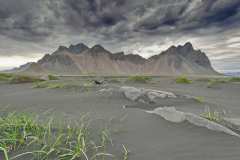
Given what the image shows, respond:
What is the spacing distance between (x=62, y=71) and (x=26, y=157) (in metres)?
202

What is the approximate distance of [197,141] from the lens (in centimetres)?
251

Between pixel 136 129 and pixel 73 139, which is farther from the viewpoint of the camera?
pixel 136 129

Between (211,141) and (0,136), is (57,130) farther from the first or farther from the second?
(211,141)

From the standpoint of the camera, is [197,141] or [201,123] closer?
[197,141]

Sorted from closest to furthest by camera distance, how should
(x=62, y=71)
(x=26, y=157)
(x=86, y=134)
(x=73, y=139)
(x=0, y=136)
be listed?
(x=26, y=157)
(x=0, y=136)
(x=73, y=139)
(x=86, y=134)
(x=62, y=71)

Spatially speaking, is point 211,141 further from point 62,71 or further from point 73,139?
point 62,71

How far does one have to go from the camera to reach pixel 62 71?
194500 mm

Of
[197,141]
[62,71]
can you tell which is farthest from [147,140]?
[62,71]

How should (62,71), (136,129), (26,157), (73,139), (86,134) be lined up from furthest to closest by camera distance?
(62,71) < (136,129) < (86,134) < (73,139) < (26,157)

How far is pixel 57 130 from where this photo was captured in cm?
279

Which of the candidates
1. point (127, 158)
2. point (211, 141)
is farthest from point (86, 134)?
point (211, 141)

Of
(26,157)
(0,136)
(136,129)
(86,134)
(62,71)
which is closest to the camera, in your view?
(26,157)

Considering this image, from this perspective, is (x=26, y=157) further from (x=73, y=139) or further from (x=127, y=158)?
(x=127, y=158)

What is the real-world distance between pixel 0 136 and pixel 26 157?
0.65 metres
